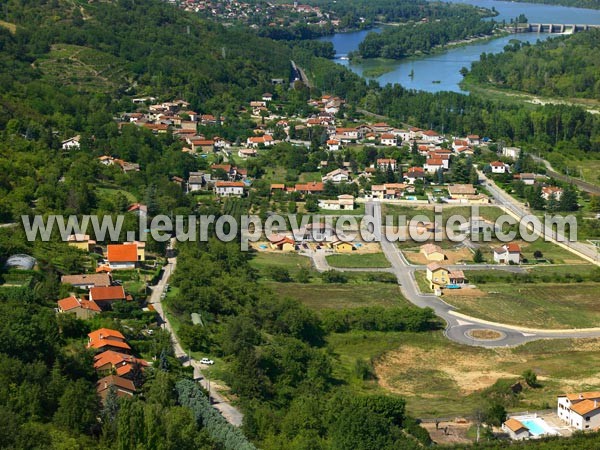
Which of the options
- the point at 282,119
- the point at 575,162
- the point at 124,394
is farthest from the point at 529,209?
the point at 124,394

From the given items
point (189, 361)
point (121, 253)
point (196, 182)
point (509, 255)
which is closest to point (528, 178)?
point (509, 255)

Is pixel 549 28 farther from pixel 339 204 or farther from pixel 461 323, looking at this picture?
pixel 461 323

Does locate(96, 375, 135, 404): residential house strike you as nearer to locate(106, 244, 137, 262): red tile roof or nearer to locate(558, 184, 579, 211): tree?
locate(106, 244, 137, 262): red tile roof

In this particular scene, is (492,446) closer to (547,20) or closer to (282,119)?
(282,119)

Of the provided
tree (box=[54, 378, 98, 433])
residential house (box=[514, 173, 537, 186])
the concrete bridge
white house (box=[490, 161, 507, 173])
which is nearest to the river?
the concrete bridge

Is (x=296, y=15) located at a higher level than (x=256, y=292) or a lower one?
higher
